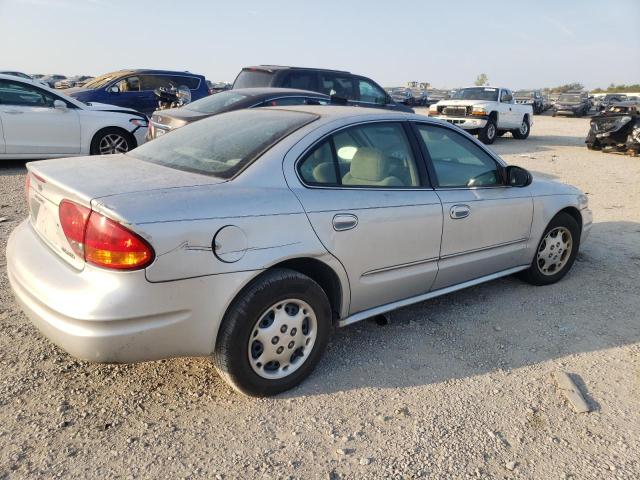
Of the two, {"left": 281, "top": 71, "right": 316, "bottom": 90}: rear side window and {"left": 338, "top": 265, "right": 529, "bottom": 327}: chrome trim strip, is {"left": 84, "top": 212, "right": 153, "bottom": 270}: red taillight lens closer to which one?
{"left": 338, "top": 265, "right": 529, "bottom": 327}: chrome trim strip

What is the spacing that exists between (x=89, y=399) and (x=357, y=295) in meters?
1.56

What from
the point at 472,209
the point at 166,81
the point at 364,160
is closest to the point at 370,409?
the point at 364,160

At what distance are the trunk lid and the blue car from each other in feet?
31.9

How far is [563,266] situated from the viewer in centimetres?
470

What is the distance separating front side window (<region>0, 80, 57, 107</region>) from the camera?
8133 mm

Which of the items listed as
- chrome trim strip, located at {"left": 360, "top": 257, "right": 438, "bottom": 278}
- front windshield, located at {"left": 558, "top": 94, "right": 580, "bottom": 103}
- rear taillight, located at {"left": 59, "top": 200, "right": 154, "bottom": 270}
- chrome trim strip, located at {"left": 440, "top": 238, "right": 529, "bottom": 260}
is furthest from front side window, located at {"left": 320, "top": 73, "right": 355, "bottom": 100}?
front windshield, located at {"left": 558, "top": 94, "right": 580, "bottom": 103}

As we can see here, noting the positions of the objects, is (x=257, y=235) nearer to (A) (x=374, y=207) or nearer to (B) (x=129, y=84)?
(A) (x=374, y=207)

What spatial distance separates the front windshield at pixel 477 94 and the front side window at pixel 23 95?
12619 mm

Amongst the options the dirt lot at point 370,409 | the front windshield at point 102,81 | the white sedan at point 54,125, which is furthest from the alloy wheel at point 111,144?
the dirt lot at point 370,409

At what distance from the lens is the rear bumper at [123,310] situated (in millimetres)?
2275

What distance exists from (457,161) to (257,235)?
1987 mm

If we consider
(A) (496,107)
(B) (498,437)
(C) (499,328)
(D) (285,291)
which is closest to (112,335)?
(D) (285,291)

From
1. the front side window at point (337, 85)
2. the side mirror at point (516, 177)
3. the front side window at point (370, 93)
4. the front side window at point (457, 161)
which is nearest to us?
the front side window at point (457, 161)

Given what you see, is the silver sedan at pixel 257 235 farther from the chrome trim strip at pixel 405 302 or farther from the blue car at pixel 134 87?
the blue car at pixel 134 87
